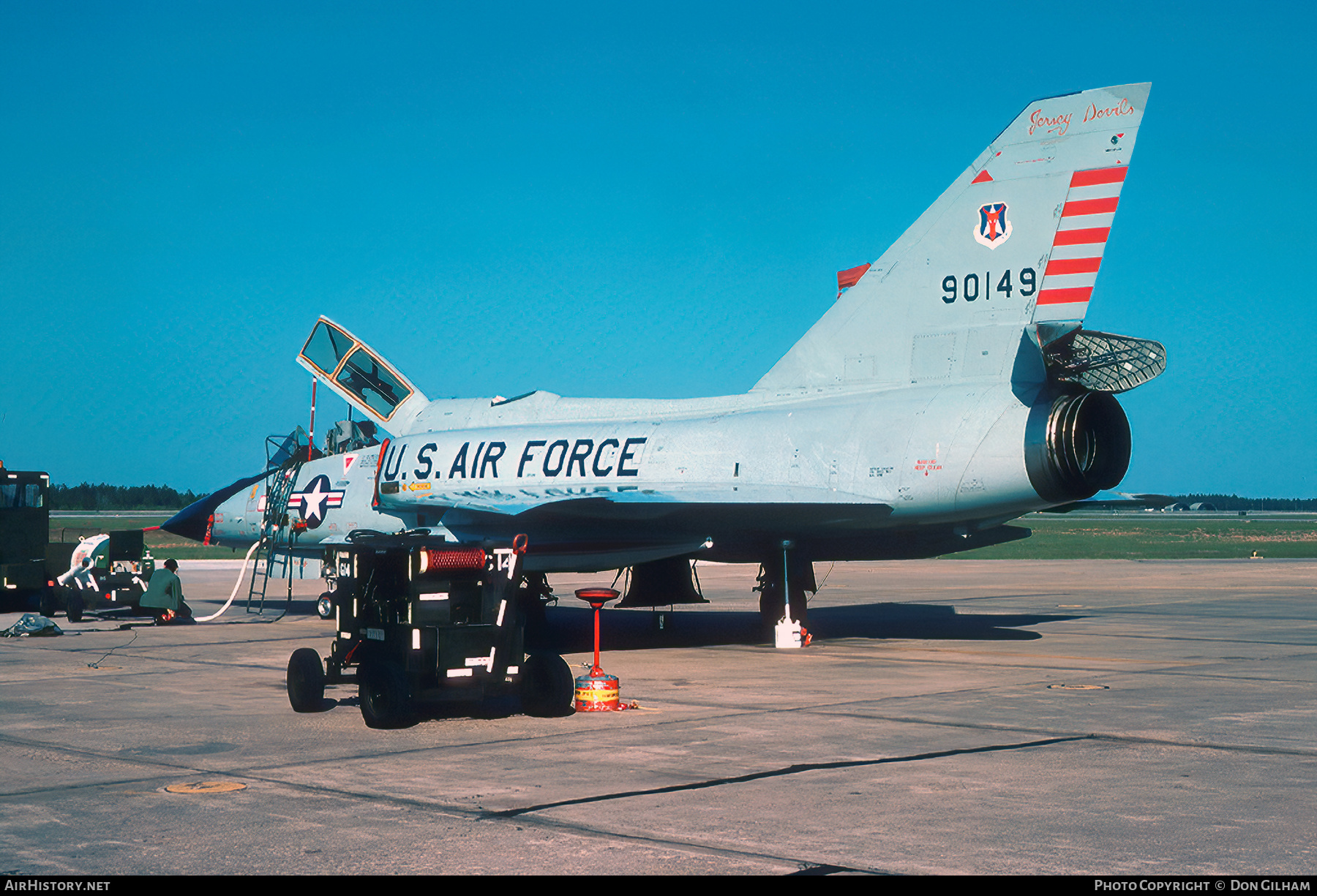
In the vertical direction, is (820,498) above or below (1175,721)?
above

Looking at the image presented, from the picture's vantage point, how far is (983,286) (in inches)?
516

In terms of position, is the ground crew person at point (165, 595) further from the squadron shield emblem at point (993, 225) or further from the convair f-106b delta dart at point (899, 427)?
the squadron shield emblem at point (993, 225)

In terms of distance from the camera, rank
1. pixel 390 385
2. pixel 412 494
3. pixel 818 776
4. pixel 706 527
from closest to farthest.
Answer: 1. pixel 818 776
2. pixel 706 527
3. pixel 412 494
4. pixel 390 385

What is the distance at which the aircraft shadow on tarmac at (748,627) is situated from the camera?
51.7 feet

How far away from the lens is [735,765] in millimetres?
7168

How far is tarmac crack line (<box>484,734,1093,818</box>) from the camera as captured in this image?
240 inches

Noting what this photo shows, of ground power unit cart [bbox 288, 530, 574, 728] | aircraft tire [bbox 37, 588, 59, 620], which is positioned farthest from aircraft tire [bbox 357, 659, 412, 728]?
aircraft tire [bbox 37, 588, 59, 620]

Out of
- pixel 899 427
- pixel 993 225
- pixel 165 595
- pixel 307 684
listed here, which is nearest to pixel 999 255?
pixel 993 225

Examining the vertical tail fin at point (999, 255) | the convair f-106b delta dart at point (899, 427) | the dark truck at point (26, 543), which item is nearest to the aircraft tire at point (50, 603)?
the dark truck at point (26, 543)

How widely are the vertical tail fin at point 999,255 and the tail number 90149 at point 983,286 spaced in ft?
0.04

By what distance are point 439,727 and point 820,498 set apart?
19.0 feet
